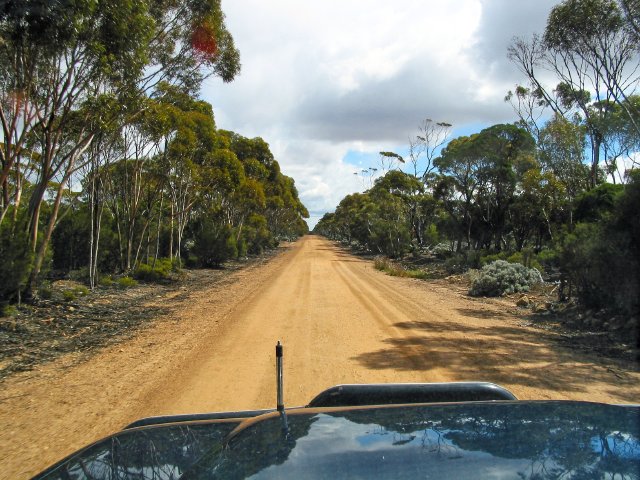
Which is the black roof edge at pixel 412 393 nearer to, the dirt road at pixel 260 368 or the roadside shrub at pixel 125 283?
the dirt road at pixel 260 368

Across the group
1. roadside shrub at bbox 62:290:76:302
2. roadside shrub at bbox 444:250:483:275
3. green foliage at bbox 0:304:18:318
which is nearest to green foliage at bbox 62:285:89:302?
roadside shrub at bbox 62:290:76:302

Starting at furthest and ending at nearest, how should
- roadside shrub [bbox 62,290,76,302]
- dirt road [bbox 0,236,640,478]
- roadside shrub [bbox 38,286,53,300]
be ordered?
roadside shrub [bbox 62,290,76,302] < roadside shrub [bbox 38,286,53,300] < dirt road [bbox 0,236,640,478]

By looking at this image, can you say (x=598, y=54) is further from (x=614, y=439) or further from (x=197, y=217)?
(x=197, y=217)

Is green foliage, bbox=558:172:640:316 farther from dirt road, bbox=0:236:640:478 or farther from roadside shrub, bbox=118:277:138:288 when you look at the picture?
roadside shrub, bbox=118:277:138:288

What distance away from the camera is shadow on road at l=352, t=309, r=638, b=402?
7.11 metres

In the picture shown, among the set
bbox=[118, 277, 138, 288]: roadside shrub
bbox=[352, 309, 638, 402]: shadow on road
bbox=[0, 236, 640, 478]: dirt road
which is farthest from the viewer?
bbox=[118, 277, 138, 288]: roadside shrub

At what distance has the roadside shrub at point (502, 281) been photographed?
18.6 m

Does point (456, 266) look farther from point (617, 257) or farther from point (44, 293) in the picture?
point (44, 293)

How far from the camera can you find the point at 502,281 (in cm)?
1870

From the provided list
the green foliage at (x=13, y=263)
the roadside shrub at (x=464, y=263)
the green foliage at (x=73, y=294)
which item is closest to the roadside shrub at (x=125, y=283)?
the green foliage at (x=73, y=294)

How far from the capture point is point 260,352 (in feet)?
28.8

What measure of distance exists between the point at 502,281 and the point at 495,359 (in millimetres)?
11014

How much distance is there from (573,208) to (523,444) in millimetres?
24361

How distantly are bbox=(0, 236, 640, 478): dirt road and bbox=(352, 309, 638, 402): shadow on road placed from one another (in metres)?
0.02
